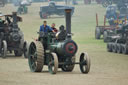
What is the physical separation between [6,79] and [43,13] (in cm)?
4704

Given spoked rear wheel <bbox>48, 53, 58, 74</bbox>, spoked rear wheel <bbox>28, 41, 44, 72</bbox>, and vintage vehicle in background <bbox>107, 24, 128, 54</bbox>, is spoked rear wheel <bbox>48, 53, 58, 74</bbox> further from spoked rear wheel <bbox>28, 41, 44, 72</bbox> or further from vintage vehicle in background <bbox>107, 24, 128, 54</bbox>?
vintage vehicle in background <bbox>107, 24, 128, 54</bbox>

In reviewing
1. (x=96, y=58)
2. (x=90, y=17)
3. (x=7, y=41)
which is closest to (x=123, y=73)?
(x=96, y=58)

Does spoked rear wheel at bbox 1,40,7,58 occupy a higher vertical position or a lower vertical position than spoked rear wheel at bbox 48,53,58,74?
lower

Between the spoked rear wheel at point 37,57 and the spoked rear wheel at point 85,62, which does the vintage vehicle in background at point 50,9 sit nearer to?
the spoked rear wheel at point 37,57

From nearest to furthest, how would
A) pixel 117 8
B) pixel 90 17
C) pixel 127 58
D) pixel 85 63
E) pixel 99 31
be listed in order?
pixel 85 63 < pixel 127 58 < pixel 99 31 < pixel 117 8 < pixel 90 17

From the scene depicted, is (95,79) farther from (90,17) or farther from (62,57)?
(90,17)

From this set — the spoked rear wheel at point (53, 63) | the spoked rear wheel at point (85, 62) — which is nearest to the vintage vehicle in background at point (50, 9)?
the spoked rear wheel at point (85, 62)

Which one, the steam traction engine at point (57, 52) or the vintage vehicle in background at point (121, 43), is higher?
the steam traction engine at point (57, 52)

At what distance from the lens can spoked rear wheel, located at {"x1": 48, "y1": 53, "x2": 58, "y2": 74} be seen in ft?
54.7

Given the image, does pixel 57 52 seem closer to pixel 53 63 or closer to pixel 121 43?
pixel 53 63

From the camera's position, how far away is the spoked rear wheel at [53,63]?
16688mm

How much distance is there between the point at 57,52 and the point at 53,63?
2.41 feet

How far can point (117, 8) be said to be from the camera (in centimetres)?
5869

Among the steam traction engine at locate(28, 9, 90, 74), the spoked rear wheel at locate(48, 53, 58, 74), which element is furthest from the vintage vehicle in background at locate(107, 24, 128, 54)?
the spoked rear wheel at locate(48, 53, 58, 74)
